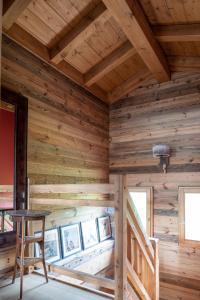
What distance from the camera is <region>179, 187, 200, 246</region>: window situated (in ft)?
13.6

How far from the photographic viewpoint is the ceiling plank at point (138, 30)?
112 inches

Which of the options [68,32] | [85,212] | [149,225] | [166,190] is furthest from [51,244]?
[68,32]

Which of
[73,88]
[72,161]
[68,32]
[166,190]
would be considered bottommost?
[166,190]

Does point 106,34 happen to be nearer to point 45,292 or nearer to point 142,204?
point 142,204

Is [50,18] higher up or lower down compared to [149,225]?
higher up

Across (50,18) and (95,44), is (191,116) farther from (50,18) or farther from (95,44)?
(50,18)

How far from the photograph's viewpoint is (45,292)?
2.53 m

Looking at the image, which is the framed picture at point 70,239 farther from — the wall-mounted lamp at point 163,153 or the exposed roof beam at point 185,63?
the exposed roof beam at point 185,63

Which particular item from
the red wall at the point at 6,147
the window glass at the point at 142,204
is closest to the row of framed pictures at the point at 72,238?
Result: the window glass at the point at 142,204

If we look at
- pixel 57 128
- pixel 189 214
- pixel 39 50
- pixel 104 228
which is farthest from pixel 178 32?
pixel 104 228

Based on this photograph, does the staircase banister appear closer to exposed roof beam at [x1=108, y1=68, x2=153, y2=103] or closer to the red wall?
the red wall

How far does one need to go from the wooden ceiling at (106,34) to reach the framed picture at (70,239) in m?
2.43

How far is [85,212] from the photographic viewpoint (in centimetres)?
432

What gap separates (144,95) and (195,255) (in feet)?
9.77
